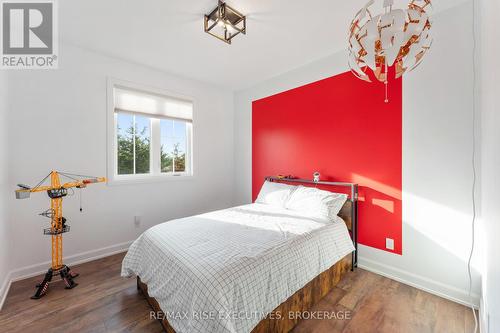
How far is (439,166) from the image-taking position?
1873 mm

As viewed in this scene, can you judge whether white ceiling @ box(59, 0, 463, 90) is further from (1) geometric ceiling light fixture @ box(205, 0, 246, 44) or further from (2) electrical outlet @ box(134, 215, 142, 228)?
(2) electrical outlet @ box(134, 215, 142, 228)

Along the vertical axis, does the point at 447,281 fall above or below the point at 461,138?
below

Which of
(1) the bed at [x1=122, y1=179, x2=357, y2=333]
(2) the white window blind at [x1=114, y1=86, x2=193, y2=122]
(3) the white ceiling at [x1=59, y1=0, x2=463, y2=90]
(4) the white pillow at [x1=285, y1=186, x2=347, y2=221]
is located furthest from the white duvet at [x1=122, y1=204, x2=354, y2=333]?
(3) the white ceiling at [x1=59, y1=0, x2=463, y2=90]

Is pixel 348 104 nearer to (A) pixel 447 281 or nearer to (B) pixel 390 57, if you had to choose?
(B) pixel 390 57

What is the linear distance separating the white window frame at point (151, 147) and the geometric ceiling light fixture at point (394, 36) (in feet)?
8.93

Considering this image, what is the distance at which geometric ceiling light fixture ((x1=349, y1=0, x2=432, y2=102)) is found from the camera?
97 cm

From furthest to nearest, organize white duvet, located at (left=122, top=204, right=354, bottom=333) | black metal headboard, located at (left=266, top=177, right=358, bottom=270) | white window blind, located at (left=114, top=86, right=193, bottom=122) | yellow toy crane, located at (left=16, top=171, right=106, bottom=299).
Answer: white window blind, located at (left=114, top=86, right=193, bottom=122) < black metal headboard, located at (left=266, top=177, right=358, bottom=270) < yellow toy crane, located at (left=16, top=171, right=106, bottom=299) < white duvet, located at (left=122, top=204, right=354, bottom=333)

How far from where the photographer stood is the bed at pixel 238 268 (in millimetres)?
1157

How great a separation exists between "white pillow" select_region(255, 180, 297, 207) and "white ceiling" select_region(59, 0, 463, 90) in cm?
171

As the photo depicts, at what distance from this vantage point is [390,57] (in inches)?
41.1

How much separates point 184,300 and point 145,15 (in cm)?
238

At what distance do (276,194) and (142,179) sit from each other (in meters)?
1.88

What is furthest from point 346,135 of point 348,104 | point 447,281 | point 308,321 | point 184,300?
point 184,300

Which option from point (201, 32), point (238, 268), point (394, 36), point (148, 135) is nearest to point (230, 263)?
point (238, 268)
